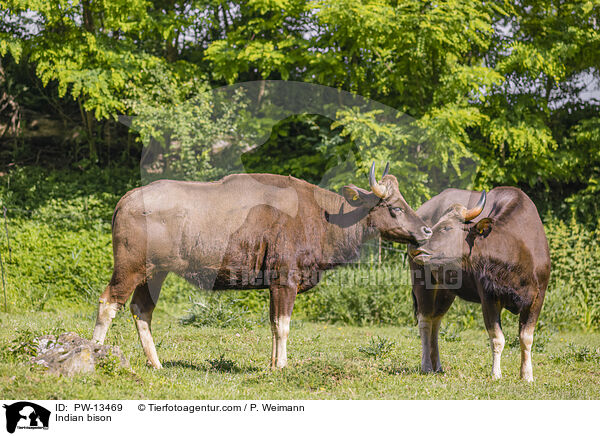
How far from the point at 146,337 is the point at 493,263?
4233 millimetres

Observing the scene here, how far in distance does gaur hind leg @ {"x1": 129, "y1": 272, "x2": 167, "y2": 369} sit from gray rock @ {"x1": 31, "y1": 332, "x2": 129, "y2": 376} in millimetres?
780

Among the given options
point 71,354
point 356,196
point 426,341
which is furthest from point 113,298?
point 426,341

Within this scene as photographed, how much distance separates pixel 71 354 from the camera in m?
6.43

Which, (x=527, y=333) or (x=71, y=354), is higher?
(x=527, y=333)

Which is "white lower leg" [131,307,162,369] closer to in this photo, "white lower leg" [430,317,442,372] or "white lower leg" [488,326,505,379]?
"white lower leg" [430,317,442,372]

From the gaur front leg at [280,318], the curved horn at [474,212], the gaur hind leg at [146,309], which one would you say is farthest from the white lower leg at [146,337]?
the curved horn at [474,212]

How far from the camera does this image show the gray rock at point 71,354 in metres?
6.33

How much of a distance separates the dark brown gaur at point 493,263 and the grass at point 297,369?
574 mm

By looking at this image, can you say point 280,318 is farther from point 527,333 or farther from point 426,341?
point 527,333

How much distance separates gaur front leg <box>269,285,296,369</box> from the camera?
7.45 metres

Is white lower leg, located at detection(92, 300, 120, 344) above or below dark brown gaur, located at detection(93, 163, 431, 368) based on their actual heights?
below

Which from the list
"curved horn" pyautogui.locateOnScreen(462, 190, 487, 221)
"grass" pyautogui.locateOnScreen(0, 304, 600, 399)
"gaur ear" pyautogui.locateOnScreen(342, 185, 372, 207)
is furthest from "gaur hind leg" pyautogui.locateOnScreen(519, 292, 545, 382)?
"gaur ear" pyautogui.locateOnScreen(342, 185, 372, 207)
